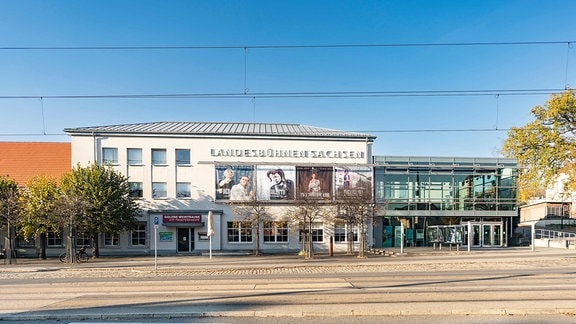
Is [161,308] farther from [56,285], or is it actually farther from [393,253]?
[393,253]

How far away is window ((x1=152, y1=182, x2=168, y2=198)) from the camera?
103 feet

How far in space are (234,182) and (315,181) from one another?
22.7ft

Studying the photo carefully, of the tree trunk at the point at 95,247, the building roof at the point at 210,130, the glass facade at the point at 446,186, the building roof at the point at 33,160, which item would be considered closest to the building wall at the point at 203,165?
the building roof at the point at 210,130

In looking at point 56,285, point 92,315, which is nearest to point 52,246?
point 56,285

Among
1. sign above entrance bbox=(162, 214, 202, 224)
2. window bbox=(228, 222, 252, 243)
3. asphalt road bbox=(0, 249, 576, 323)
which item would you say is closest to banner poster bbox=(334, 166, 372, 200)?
window bbox=(228, 222, 252, 243)

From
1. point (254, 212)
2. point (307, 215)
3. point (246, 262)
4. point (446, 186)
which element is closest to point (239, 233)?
point (254, 212)

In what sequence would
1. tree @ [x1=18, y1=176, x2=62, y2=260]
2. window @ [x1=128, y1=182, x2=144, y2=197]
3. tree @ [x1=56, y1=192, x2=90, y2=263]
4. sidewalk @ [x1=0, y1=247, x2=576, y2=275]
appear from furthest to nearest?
1. window @ [x1=128, y1=182, x2=144, y2=197]
2. tree @ [x1=18, y1=176, x2=62, y2=260]
3. tree @ [x1=56, y1=192, x2=90, y2=263]
4. sidewalk @ [x1=0, y1=247, x2=576, y2=275]

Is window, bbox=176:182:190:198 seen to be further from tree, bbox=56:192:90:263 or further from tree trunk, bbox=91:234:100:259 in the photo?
tree, bbox=56:192:90:263

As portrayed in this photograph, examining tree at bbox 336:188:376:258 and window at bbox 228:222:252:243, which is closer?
tree at bbox 336:188:376:258

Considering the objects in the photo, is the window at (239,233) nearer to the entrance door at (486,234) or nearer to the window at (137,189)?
the window at (137,189)

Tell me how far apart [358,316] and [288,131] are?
26.9m

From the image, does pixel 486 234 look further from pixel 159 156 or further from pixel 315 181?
pixel 159 156

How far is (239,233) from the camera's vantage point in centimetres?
3128

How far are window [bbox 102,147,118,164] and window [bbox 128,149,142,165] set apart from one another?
3.69ft
